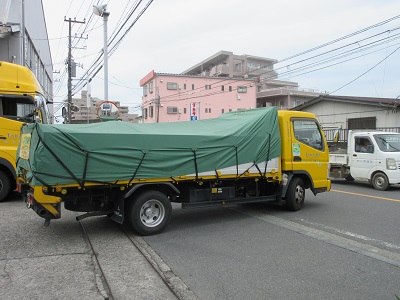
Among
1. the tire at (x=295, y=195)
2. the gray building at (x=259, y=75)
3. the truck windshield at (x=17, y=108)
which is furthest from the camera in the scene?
the gray building at (x=259, y=75)

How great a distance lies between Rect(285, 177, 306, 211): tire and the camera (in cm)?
838

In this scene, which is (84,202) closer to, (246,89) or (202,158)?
(202,158)

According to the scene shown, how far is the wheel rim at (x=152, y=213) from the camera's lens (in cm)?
639

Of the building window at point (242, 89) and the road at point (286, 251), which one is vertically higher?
the building window at point (242, 89)

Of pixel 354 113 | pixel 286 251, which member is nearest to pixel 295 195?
pixel 286 251

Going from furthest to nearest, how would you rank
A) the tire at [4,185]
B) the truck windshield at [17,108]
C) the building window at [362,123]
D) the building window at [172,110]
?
the building window at [172,110], the building window at [362,123], the truck windshield at [17,108], the tire at [4,185]

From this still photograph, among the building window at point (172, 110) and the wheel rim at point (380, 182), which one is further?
the building window at point (172, 110)

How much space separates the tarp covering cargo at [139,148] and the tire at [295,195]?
3.16 ft

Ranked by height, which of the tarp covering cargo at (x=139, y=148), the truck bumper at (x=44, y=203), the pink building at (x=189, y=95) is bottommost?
the truck bumper at (x=44, y=203)

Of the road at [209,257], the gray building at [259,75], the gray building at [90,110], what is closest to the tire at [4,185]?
the road at [209,257]

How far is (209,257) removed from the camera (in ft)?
17.1

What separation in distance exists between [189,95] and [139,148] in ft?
138

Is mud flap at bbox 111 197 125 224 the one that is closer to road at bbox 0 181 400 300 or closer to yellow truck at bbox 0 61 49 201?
road at bbox 0 181 400 300

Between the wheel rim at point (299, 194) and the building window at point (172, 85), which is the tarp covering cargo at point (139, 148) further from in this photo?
the building window at point (172, 85)
